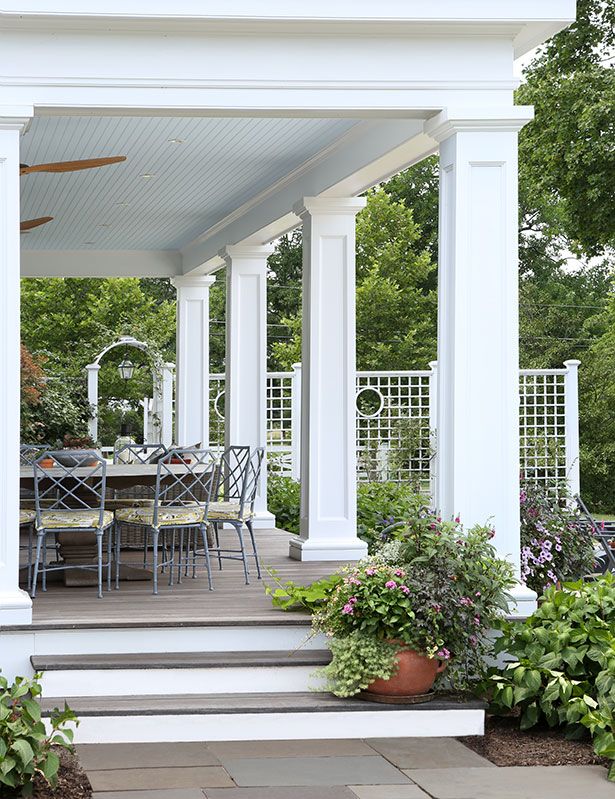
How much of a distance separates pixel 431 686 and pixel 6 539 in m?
2.23

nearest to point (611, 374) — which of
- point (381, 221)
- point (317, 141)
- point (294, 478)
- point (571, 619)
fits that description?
point (381, 221)

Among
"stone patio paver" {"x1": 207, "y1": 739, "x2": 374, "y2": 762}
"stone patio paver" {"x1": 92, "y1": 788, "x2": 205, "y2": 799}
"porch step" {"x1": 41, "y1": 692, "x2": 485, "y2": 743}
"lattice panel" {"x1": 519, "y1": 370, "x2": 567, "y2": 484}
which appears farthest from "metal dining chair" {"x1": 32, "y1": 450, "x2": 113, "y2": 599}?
"lattice panel" {"x1": 519, "y1": 370, "x2": 567, "y2": 484}

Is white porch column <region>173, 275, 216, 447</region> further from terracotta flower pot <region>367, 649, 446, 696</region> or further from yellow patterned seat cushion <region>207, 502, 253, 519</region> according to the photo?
terracotta flower pot <region>367, 649, 446, 696</region>

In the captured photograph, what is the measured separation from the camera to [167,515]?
7.40m

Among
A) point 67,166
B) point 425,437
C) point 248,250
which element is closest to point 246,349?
point 248,250

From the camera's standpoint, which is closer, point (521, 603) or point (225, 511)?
point (521, 603)

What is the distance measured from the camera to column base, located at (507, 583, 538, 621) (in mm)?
6066

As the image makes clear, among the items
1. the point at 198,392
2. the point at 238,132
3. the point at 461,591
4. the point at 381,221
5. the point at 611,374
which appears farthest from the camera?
the point at 381,221

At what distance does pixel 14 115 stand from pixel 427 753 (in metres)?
3.69

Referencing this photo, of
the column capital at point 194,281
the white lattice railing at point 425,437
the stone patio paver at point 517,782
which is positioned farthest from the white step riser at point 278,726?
the column capital at point 194,281

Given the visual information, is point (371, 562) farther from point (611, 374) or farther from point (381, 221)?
point (381, 221)

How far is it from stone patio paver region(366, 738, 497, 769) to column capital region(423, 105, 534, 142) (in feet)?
10.2

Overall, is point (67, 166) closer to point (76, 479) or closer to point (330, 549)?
point (76, 479)

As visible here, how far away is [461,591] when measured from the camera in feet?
18.6
